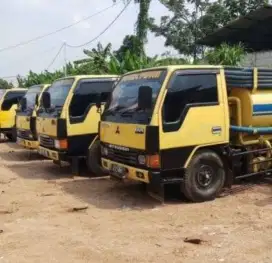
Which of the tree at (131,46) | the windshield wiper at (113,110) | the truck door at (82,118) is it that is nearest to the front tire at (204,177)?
the windshield wiper at (113,110)

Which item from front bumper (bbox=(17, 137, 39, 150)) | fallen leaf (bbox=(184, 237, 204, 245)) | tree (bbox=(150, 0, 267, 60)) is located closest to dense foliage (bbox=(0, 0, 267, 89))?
tree (bbox=(150, 0, 267, 60))

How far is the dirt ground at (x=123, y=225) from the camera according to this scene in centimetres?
516

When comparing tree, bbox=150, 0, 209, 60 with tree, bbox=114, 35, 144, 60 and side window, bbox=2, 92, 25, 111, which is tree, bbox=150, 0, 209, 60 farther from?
side window, bbox=2, 92, 25, 111

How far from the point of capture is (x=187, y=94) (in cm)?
720

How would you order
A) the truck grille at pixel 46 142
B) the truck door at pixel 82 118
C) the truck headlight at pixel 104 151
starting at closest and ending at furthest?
1. the truck headlight at pixel 104 151
2. the truck door at pixel 82 118
3. the truck grille at pixel 46 142

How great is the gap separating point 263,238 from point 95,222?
219 cm

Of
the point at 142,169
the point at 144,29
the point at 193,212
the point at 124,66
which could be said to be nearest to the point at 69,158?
the point at 142,169

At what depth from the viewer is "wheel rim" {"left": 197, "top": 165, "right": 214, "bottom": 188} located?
744 centimetres

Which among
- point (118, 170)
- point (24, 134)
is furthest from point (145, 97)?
point (24, 134)

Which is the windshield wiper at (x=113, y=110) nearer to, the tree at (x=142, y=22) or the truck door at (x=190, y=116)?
the truck door at (x=190, y=116)

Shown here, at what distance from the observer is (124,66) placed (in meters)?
17.7

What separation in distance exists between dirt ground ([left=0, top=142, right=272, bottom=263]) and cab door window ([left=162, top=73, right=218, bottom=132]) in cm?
132

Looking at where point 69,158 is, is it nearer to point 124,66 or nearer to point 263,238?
point 263,238

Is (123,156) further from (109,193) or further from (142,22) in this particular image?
(142,22)
